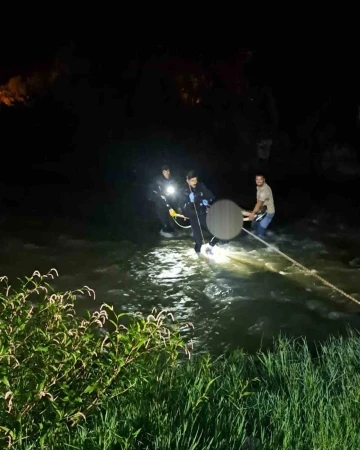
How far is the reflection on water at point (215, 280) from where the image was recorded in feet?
24.4

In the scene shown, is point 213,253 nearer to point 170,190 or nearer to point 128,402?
point 170,190

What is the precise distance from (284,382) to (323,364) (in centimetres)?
63

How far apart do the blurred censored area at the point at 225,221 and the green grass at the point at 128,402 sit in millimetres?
6800

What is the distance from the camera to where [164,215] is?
12.3 m

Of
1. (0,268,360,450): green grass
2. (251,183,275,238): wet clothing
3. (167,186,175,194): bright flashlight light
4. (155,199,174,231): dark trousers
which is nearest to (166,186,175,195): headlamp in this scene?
(167,186,175,194): bright flashlight light

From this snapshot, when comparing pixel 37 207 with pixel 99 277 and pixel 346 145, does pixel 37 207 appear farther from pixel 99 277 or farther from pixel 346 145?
pixel 346 145

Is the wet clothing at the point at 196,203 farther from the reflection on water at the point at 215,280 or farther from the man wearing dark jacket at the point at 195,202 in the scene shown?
the reflection on water at the point at 215,280

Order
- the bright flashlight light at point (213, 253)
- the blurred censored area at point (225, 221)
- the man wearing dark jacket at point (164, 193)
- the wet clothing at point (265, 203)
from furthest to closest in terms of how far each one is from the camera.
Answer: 1. the man wearing dark jacket at point (164, 193)
2. the blurred censored area at point (225, 221)
3. the wet clothing at point (265, 203)
4. the bright flashlight light at point (213, 253)

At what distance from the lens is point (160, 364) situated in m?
4.99

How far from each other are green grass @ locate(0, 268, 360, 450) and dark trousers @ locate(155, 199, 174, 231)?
7819 mm

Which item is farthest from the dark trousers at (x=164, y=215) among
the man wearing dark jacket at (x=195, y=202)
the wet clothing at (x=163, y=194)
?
the man wearing dark jacket at (x=195, y=202)

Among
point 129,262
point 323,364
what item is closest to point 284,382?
point 323,364

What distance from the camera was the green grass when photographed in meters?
3.42

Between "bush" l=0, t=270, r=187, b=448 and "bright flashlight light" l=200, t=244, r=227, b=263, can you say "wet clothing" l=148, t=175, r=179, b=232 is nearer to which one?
"bright flashlight light" l=200, t=244, r=227, b=263
